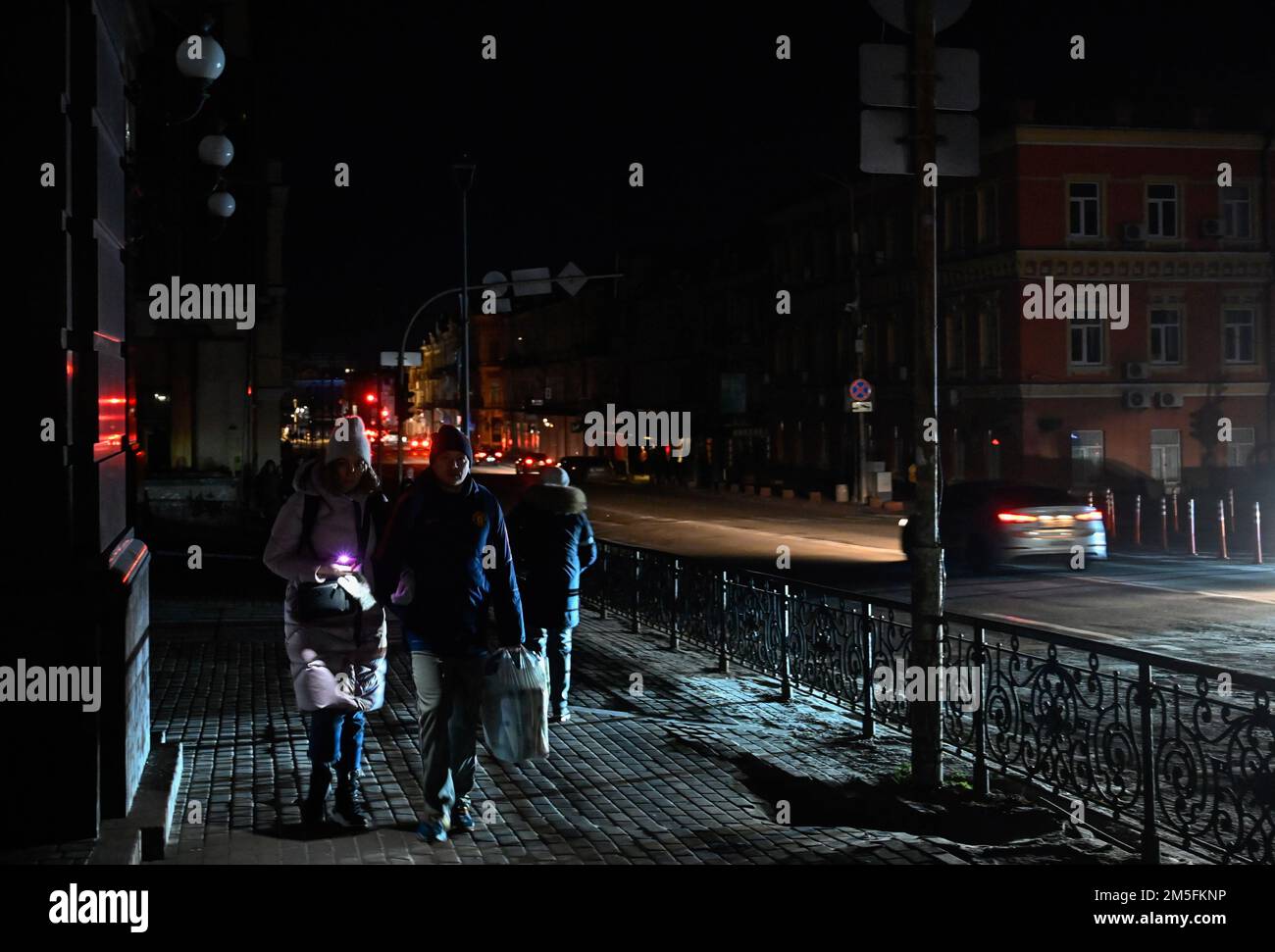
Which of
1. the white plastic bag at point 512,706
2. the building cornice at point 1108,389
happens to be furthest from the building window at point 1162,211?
the white plastic bag at point 512,706

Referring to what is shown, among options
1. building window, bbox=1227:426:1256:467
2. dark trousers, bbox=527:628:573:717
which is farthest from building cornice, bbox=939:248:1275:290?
dark trousers, bbox=527:628:573:717

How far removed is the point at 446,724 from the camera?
6.93 meters

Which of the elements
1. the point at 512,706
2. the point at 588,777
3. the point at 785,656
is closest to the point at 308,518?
the point at 512,706

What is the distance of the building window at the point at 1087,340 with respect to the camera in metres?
42.2

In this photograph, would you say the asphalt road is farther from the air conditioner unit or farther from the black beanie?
the air conditioner unit

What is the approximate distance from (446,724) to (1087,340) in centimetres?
3863

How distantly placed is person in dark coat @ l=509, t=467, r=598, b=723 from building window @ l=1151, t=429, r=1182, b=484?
3614 cm

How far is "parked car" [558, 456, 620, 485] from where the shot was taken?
206 feet

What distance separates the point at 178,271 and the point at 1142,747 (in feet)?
88.4

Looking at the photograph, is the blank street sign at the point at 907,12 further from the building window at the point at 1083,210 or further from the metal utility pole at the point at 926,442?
the building window at the point at 1083,210

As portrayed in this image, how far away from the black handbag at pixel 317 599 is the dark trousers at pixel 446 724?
1.40 ft
